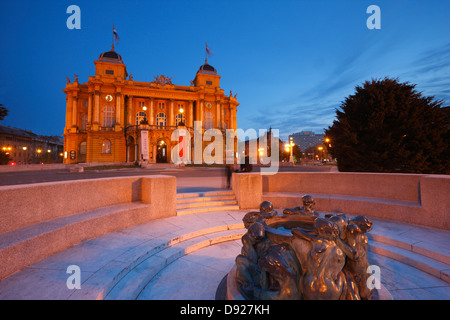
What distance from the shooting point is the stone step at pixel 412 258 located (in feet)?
11.6

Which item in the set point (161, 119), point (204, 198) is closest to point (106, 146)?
point (161, 119)

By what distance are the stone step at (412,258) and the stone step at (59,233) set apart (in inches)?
241

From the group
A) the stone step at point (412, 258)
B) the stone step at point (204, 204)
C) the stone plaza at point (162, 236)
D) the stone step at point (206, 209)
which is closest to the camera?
the stone plaza at point (162, 236)

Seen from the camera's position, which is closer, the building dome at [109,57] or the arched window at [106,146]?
the arched window at [106,146]

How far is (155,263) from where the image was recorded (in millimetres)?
3732

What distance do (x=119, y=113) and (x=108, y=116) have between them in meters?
2.78

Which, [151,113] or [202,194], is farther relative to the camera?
[151,113]

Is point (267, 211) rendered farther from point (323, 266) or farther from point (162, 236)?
point (162, 236)

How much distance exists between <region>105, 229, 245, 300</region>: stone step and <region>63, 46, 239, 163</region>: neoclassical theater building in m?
35.7

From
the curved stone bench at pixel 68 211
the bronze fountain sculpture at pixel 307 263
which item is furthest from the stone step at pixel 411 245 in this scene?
the curved stone bench at pixel 68 211

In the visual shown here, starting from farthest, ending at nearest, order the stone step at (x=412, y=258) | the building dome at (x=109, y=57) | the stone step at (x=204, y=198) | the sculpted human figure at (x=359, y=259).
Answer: the building dome at (x=109, y=57) < the stone step at (x=204, y=198) < the stone step at (x=412, y=258) < the sculpted human figure at (x=359, y=259)

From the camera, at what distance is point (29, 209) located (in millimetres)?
3941

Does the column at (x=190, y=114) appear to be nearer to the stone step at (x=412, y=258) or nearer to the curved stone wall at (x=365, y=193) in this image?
the curved stone wall at (x=365, y=193)

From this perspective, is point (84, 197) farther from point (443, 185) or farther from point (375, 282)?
point (443, 185)
